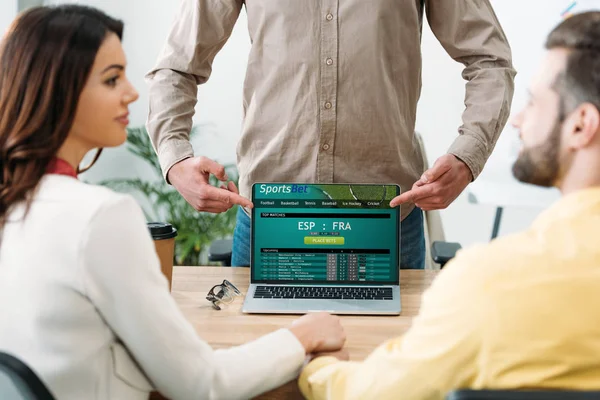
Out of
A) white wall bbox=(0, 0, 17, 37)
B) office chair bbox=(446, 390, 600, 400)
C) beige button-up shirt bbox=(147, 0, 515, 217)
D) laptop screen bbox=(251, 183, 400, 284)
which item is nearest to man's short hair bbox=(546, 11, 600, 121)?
office chair bbox=(446, 390, 600, 400)

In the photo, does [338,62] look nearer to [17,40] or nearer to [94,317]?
[17,40]

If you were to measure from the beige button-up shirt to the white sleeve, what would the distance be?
931 millimetres

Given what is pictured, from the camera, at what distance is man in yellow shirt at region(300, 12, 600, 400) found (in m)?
0.93

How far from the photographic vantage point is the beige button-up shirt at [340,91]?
6.56 ft

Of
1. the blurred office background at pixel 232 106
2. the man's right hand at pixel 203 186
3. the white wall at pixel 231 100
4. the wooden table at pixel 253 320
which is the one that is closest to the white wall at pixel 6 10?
the blurred office background at pixel 232 106

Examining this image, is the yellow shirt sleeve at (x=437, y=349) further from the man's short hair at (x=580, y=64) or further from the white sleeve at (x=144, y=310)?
the man's short hair at (x=580, y=64)

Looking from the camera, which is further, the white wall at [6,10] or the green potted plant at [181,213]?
the green potted plant at [181,213]

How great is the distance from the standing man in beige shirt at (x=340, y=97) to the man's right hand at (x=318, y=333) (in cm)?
60

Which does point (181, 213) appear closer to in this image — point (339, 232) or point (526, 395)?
point (339, 232)

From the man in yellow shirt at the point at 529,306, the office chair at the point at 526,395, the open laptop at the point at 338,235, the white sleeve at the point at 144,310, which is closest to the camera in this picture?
the office chair at the point at 526,395

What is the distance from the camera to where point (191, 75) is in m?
2.19

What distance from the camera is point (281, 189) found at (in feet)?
5.91

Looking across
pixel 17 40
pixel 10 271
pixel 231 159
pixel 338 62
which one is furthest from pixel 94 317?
pixel 231 159

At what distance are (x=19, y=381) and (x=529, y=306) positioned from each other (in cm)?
67
